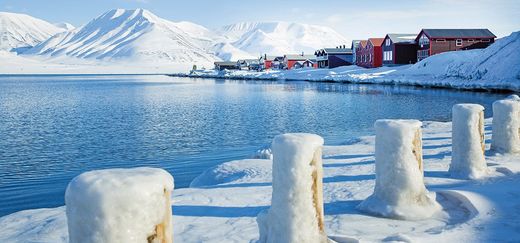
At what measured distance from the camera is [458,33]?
79.4 metres

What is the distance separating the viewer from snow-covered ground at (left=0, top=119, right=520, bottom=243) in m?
7.49

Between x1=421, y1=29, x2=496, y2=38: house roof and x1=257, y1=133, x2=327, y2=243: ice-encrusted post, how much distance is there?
77.3m

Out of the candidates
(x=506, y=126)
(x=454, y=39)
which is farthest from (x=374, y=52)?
(x=506, y=126)

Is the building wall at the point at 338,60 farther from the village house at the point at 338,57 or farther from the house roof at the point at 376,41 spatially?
the house roof at the point at 376,41

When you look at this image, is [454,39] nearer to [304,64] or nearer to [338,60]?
[338,60]

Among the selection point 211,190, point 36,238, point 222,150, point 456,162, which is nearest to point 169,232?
point 36,238

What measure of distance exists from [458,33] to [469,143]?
7560cm

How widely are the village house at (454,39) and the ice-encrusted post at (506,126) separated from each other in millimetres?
68934

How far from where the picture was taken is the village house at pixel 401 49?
83125 mm

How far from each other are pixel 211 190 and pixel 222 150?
11.1m

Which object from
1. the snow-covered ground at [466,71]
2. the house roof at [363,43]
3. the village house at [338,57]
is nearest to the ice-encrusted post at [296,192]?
the snow-covered ground at [466,71]

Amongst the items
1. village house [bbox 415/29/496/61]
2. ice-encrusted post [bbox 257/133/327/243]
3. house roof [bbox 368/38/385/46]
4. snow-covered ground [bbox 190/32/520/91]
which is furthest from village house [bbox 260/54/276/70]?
ice-encrusted post [bbox 257/133/327/243]

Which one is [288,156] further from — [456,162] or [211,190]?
[456,162]

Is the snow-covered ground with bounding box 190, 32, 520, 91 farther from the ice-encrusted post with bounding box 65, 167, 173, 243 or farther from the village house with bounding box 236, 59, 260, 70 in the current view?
the village house with bounding box 236, 59, 260, 70
